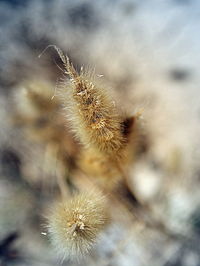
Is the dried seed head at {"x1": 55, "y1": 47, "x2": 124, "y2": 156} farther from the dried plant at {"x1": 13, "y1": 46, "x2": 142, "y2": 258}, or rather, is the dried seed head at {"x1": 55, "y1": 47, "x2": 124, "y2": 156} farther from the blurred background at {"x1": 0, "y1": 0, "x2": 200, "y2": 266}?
the blurred background at {"x1": 0, "y1": 0, "x2": 200, "y2": 266}

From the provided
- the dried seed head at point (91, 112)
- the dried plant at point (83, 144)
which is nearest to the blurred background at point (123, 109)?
the dried plant at point (83, 144)

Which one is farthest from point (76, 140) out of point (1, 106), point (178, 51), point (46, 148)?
point (178, 51)

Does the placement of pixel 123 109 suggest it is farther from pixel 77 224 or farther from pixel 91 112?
pixel 77 224

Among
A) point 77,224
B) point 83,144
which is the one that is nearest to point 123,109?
point 83,144

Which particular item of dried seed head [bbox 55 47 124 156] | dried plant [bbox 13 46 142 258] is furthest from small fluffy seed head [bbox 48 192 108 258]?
dried seed head [bbox 55 47 124 156]

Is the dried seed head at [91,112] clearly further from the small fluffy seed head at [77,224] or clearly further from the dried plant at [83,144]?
the small fluffy seed head at [77,224]

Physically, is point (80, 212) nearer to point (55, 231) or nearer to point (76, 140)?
point (55, 231)

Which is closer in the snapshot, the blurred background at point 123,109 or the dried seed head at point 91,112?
the dried seed head at point 91,112

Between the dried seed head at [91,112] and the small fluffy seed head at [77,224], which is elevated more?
the dried seed head at [91,112]
